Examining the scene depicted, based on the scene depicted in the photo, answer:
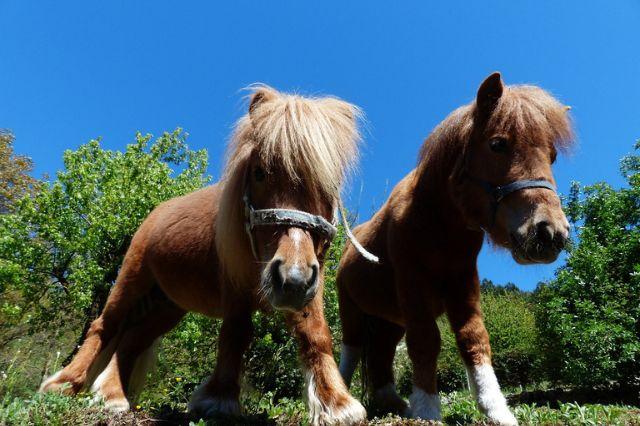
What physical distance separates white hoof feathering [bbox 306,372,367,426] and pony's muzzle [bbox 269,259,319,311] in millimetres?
654

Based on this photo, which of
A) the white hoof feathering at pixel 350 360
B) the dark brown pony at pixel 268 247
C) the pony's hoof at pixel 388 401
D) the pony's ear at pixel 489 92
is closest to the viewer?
the dark brown pony at pixel 268 247

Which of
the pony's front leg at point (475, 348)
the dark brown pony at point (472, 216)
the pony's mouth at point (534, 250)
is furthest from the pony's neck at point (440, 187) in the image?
the pony's mouth at point (534, 250)

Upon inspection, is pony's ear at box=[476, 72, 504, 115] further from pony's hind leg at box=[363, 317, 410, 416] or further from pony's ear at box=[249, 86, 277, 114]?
pony's hind leg at box=[363, 317, 410, 416]

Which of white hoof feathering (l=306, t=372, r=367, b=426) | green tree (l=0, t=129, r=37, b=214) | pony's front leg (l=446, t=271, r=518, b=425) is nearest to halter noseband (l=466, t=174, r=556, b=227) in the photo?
pony's front leg (l=446, t=271, r=518, b=425)

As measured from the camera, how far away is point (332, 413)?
7.77 feet

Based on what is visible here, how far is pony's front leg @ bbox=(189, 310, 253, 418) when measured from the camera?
8.75ft

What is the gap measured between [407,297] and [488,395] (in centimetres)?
81

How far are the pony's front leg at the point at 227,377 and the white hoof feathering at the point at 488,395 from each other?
1.56 metres

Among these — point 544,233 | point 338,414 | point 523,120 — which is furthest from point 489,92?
point 338,414

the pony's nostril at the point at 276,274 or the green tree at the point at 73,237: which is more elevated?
the green tree at the point at 73,237

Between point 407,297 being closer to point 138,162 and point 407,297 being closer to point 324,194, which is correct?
point 324,194

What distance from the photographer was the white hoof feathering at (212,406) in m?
2.63

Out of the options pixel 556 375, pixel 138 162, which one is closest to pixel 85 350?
pixel 138 162

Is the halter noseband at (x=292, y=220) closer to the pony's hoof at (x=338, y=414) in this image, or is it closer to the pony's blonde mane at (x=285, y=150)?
the pony's blonde mane at (x=285, y=150)
